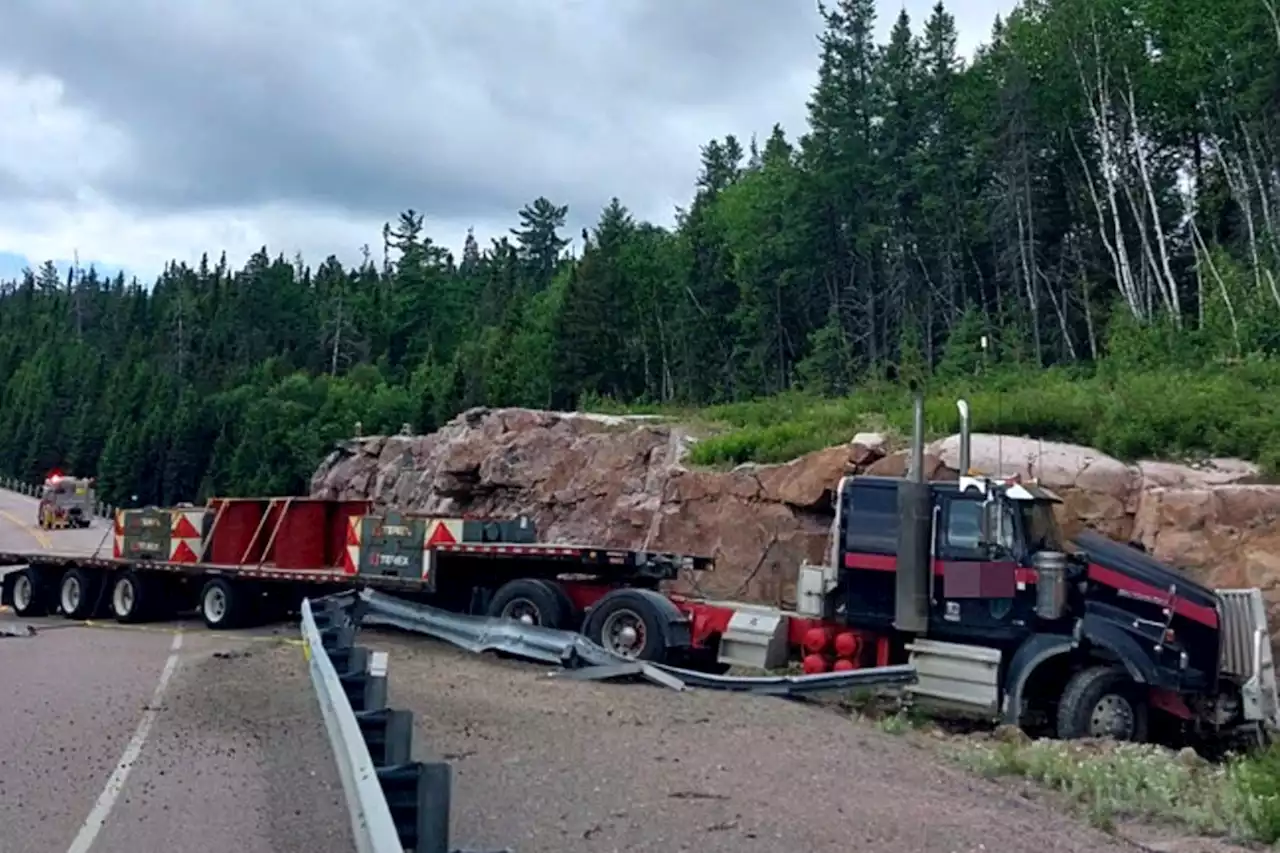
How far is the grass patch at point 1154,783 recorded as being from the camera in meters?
9.05

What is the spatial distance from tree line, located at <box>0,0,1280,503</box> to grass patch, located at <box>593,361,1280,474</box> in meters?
2.15

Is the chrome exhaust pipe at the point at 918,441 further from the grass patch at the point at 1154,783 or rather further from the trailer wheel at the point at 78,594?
the trailer wheel at the point at 78,594

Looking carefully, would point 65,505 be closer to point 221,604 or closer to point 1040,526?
point 221,604

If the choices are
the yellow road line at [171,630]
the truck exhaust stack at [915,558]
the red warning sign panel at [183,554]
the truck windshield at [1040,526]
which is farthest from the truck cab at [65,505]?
the truck windshield at [1040,526]

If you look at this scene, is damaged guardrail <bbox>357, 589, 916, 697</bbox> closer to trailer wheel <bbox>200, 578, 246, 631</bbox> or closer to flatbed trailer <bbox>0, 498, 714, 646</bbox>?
flatbed trailer <bbox>0, 498, 714, 646</bbox>

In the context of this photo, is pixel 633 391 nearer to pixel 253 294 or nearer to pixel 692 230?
pixel 692 230

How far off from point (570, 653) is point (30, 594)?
1386 cm

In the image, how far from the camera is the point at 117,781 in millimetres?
9453

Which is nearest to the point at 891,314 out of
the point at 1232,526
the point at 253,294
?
the point at 1232,526

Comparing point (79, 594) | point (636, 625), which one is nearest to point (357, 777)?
point (636, 625)

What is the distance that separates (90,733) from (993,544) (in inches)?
360

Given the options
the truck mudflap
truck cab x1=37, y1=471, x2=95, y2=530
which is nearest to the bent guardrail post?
the truck mudflap

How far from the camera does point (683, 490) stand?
28.3 m

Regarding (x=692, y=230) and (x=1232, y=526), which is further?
(x=692, y=230)
